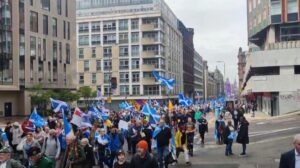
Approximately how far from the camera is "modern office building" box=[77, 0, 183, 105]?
301ft

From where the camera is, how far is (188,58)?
143625mm

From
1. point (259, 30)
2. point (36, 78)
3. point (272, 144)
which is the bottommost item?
point (272, 144)

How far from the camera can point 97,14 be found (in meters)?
97.9

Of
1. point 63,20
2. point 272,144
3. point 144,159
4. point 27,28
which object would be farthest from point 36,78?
point 144,159

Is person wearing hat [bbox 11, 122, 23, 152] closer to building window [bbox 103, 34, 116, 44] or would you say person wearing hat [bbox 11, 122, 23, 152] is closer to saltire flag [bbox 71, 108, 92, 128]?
saltire flag [bbox 71, 108, 92, 128]

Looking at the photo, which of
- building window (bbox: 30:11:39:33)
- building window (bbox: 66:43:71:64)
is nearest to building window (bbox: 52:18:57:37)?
building window (bbox: 66:43:71:64)

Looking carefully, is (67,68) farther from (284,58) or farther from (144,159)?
(144,159)

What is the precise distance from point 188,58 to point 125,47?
171 feet

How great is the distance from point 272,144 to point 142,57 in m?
71.2

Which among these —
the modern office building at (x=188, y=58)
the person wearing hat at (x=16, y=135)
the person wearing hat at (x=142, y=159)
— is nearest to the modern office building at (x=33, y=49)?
the person wearing hat at (x=16, y=135)

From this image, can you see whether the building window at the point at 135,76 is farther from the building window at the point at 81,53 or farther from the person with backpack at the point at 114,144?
the person with backpack at the point at 114,144

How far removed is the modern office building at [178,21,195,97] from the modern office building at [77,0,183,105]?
1135 inches

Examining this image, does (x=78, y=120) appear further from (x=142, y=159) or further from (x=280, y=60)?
(x=280, y=60)

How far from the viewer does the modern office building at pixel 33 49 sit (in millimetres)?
55562
